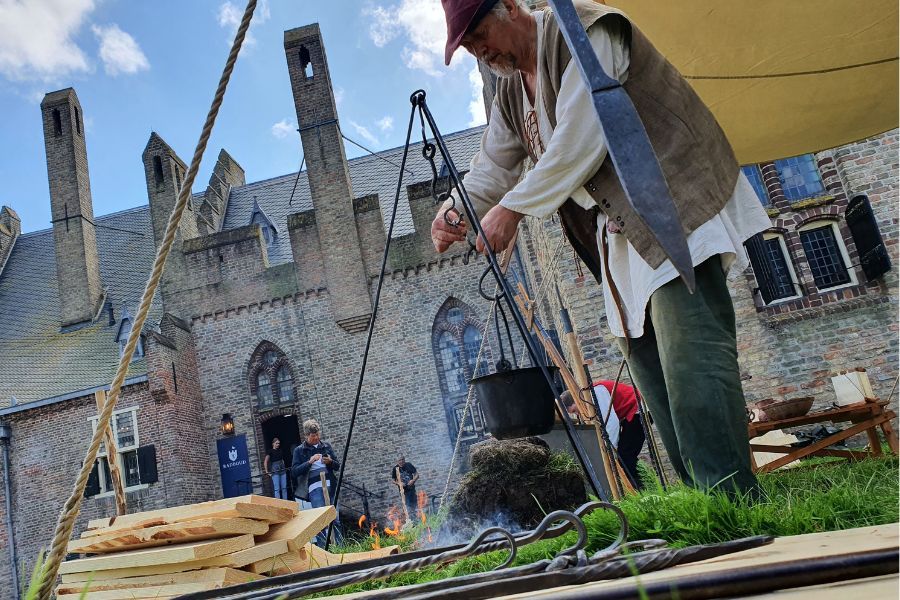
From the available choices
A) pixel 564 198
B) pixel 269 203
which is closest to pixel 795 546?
pixel 564 198

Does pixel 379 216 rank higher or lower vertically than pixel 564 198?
higher

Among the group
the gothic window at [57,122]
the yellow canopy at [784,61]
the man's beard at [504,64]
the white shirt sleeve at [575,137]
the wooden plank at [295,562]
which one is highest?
the gothic window at [57,122]

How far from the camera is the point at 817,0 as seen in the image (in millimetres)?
2752

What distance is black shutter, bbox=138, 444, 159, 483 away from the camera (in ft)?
50.4

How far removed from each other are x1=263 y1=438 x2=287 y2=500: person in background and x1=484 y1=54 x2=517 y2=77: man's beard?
46.6 feet

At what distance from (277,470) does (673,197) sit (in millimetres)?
15198

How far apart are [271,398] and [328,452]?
6.06 m

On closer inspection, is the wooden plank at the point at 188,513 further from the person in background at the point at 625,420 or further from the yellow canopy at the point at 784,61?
the person in background at the point at 625,420

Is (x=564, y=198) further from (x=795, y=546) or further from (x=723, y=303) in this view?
(x=795, y=546)

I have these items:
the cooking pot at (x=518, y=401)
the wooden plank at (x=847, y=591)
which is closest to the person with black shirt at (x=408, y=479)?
the cooking pot at (x=518, y=401)

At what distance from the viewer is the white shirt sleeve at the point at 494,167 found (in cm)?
251

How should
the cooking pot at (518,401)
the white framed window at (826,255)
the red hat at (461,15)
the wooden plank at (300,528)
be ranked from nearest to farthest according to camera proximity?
1. the red hat at (461,15)
2. the cooking pot at (518,401)
3. the wooden plank at (300,528)
4. the white framed window at (826,255)

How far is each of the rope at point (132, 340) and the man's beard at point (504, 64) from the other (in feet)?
2.29

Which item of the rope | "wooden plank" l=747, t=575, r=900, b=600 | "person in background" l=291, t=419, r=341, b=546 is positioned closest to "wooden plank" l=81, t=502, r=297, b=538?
the rope
